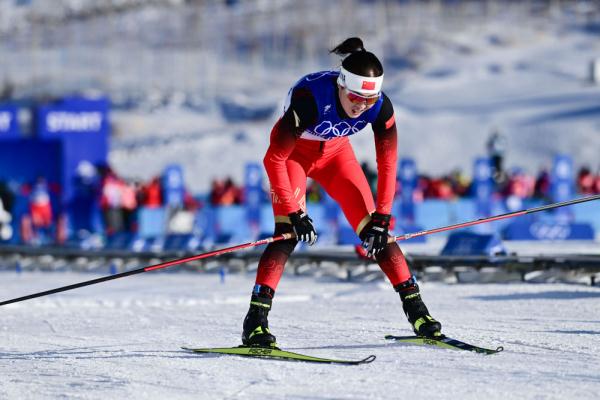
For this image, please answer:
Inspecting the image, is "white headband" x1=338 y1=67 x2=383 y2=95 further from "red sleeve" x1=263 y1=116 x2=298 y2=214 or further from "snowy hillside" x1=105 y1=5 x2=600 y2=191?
"snowy hillside" x1=105 y1=5 x2=600 y2=191

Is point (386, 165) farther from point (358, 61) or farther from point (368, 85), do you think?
point (358, 61)

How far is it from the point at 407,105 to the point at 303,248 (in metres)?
48.3

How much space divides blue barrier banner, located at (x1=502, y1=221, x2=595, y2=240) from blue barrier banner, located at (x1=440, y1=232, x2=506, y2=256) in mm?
5990

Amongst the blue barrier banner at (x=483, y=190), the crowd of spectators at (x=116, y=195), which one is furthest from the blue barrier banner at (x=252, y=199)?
the blue barrier banner at (x=483, y=190)

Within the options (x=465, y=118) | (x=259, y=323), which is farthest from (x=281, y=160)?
(x=465, y=118)

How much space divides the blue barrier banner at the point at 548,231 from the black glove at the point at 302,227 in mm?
13825

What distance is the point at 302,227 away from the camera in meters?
Answer: 6.70

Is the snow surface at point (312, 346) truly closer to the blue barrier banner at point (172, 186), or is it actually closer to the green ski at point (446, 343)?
the green ski at point (446, 343)

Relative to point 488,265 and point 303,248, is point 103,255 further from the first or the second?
point 488,265

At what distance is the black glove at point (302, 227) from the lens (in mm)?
6695

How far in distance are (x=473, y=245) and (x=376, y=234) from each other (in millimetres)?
7521

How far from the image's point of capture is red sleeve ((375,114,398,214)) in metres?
6.82

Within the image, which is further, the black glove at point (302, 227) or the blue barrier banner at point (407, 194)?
the blue barrier banner at point (407, 194)

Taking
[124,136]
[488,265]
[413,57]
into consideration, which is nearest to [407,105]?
[124,136]
